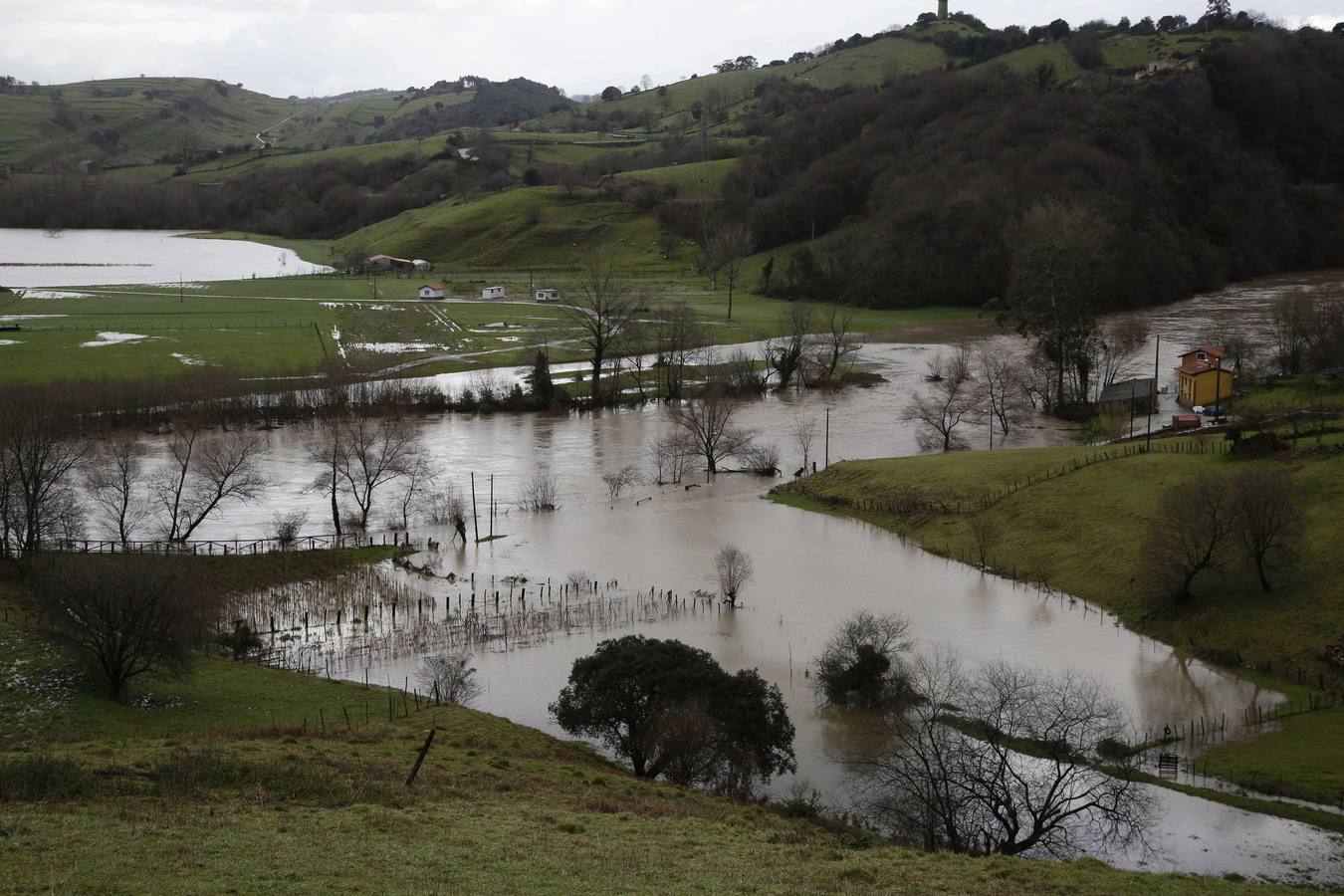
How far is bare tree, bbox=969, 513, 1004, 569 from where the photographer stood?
38.2 meters

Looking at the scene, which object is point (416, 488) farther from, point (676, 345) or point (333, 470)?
point (676, 345)

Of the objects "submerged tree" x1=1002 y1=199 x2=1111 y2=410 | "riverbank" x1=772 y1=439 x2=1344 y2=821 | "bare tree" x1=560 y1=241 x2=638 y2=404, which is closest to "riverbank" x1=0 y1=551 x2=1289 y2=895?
"riverbank" x1=772 y1=439 x2=1344 y2=821

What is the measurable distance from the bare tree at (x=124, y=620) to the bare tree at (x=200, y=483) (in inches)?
499

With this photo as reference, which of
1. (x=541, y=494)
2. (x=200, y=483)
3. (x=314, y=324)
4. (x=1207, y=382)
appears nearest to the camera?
(x=200, y=483)

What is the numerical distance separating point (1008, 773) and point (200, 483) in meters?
36.0

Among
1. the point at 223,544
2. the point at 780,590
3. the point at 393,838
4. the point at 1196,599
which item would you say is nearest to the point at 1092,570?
the point at 1196,599

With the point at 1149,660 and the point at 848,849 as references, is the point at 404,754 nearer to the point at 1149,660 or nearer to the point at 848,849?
the point at 848,849

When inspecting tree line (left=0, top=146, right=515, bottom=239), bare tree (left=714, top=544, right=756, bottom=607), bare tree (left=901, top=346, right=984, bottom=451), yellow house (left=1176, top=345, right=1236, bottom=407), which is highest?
tree line (left=0, top=146, right=515, bottom=239)

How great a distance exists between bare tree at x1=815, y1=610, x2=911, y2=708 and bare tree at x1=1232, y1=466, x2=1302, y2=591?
35.3ft

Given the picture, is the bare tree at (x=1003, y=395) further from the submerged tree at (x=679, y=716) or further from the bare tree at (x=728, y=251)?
the bare tree at (x=728, y=251)

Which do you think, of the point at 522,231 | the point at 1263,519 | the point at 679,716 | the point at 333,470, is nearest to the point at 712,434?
the point at 333,470

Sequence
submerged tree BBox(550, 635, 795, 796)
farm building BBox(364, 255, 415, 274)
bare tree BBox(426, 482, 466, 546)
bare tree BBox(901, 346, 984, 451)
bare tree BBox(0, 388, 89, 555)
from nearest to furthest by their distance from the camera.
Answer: submerged tree BBox(550, 635, 795, 796), bare tree BBox(0, 388, 89, 555), bare tree BBox(426, 482, 466, 546), bare tree BBox(901, 346, 984, 451), farm building BBox(364, 255, 415, 274)

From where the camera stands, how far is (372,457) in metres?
47.3

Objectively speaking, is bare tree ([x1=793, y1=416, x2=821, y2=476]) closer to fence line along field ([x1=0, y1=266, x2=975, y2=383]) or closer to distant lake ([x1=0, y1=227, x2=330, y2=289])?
fence line along field ([x1=0, y1=266, x2=975, y2=383])
